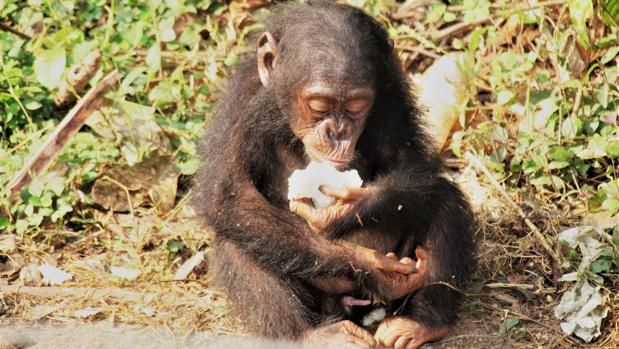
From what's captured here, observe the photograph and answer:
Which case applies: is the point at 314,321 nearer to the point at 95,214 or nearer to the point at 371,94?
the point at 371,94

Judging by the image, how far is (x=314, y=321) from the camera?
702cm

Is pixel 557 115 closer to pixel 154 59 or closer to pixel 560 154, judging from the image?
pixel 560 154

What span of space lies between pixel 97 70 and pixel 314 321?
13.1 feet

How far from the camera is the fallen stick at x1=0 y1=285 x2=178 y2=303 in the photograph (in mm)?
7758

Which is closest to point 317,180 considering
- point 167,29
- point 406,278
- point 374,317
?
point 406,278

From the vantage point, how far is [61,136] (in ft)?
28.8

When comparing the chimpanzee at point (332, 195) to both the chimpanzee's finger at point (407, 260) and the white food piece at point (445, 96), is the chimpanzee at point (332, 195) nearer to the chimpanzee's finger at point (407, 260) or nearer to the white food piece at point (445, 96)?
the chimpanzee's finger at point (407, 260)

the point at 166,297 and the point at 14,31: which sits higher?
the point at 14,31

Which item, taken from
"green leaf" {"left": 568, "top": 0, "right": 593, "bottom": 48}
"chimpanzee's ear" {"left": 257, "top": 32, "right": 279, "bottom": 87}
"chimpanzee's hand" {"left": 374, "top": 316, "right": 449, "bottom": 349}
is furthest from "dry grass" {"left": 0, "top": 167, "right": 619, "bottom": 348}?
"chimpanzee's ear" {"left": 257, "top": 32, "right": 279, "bottom": 87}

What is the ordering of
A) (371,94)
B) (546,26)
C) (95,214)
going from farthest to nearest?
(546,26)
(95,214)
(371,94)

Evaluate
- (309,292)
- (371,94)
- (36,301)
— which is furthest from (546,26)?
(36,301)

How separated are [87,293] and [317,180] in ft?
7.30

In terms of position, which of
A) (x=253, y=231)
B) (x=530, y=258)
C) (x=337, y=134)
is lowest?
(x=530, y=258)

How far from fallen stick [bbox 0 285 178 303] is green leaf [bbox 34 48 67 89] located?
85.3 inches
